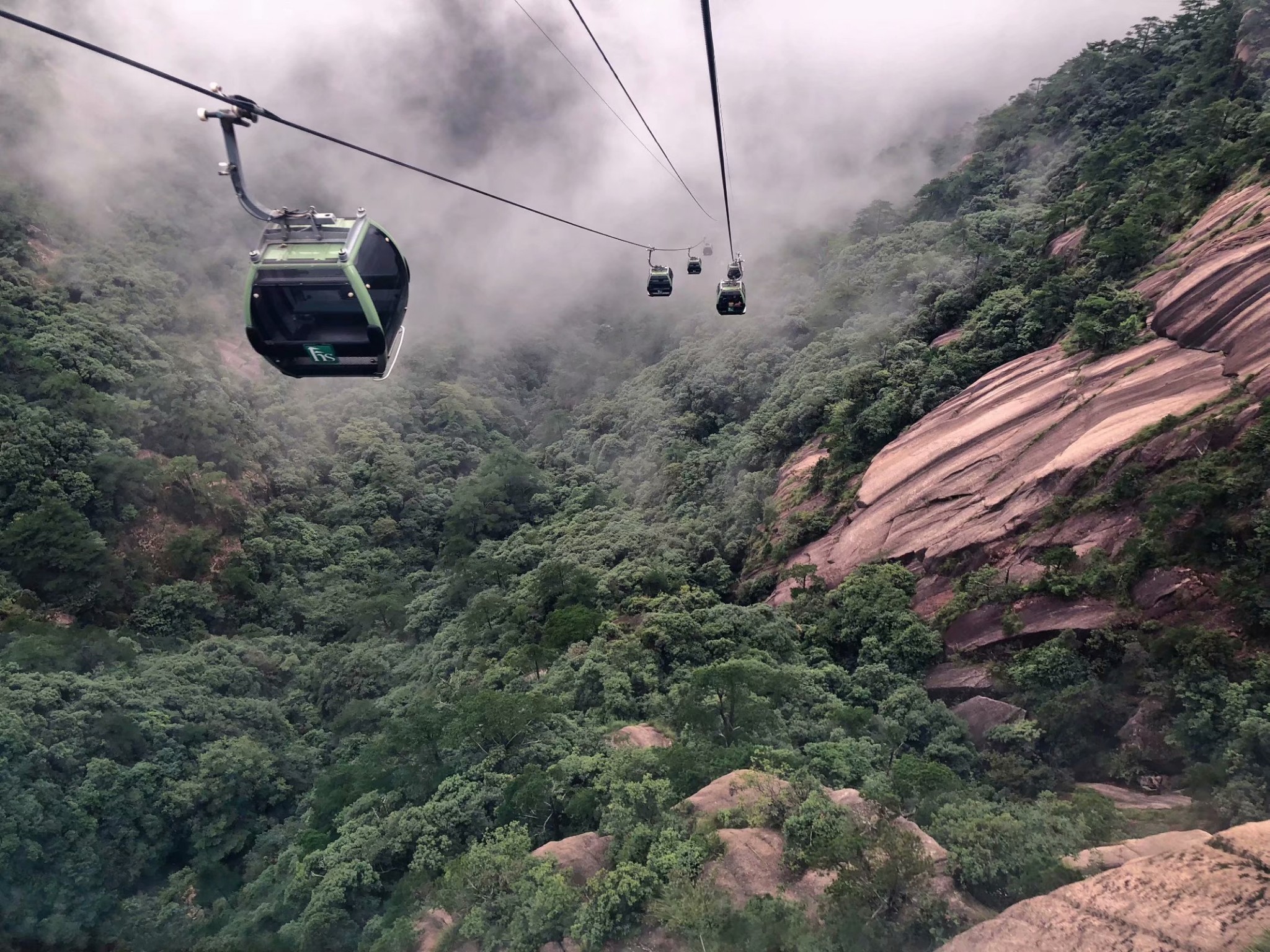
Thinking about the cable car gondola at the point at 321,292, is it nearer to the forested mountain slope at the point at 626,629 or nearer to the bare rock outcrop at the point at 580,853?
the forested mountain slope at the point at 626,629

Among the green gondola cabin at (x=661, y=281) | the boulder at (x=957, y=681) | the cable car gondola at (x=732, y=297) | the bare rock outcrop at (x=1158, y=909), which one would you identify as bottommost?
the bare rock outcrop at (x=1158, y=909)

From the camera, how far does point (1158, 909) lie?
1195cm

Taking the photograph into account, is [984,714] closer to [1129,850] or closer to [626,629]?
[1129,850]

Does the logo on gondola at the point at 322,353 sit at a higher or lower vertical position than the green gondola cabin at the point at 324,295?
lower

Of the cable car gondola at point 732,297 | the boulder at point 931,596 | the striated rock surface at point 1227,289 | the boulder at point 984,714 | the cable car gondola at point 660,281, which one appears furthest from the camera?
the cable car gondola at point 660,281

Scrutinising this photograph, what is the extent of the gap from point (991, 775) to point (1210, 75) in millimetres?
55235

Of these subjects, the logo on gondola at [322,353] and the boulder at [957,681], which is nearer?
the logo on gondola at [322,353]

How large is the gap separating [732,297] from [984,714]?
16956 mm

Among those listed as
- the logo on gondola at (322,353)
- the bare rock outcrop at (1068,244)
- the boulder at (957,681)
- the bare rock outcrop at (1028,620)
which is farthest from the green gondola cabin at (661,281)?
the bare rock outcrop at (1068,244)

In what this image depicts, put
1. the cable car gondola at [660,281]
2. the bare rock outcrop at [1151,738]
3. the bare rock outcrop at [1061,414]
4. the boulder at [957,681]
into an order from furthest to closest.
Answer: the cable car gondola at [660,281] < the bare rock outcrop at [1061,414] < the boulder at [957,681] < the bare rock outcrop at [1151,738]

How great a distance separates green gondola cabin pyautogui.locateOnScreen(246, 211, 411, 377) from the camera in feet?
33.6

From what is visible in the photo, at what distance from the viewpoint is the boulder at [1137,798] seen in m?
16.9

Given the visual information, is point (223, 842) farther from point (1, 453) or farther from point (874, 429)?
point (874, 429)

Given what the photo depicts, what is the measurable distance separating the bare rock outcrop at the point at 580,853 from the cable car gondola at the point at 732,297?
742 inches
